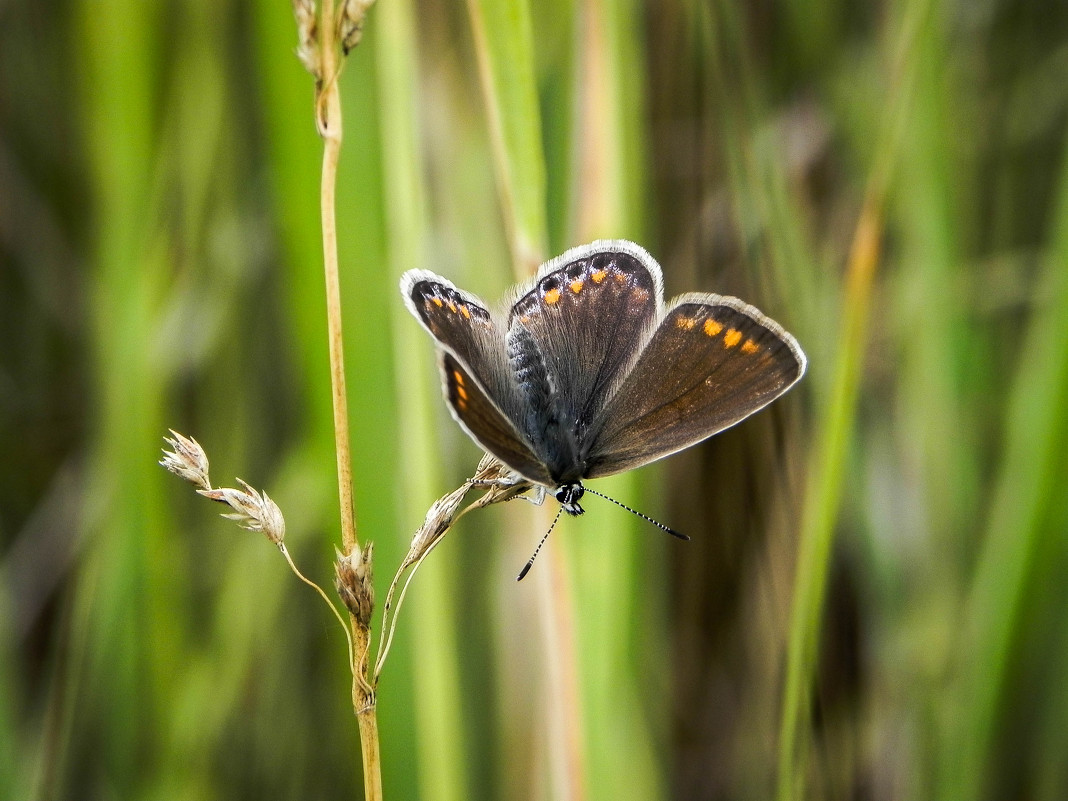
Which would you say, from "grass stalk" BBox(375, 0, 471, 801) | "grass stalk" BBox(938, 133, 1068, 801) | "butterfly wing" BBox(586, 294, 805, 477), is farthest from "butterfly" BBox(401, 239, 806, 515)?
"grass stalk" BBox(938, 133, 1068, 801)

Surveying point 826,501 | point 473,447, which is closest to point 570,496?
point 826,501

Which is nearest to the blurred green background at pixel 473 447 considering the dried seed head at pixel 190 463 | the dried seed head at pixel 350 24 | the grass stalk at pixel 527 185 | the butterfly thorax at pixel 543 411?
the grass stalk at pixel 527 185

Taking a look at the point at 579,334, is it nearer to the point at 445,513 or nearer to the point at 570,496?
the point at 570,496

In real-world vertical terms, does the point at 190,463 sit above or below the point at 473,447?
below

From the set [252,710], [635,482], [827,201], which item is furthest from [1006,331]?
[252,710]

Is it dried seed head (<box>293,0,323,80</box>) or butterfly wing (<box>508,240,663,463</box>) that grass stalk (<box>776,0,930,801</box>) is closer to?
butterfly wing (<box>508,240,663,463</box>)

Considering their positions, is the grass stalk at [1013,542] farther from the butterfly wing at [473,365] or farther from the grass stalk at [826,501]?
the butterfly wing at [473,365]

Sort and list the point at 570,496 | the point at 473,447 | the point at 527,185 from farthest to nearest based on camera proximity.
Result: the point at 473,447 → the point at 570,496 → the point at 527,185
